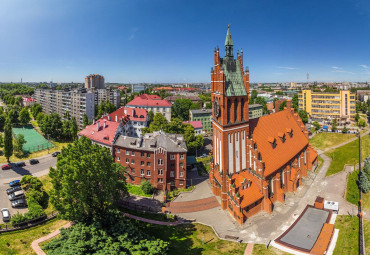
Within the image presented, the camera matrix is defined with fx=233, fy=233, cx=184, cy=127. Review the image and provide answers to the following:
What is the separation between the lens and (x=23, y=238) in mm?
35406

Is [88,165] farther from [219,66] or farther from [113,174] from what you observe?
[219,66]

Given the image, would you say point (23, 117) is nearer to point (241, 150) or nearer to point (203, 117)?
point (203, 117)

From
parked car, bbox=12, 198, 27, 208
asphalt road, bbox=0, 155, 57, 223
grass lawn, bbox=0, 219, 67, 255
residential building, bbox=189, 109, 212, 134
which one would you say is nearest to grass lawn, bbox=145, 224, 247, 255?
grass lawn, bbox=0, 219, 67, 255

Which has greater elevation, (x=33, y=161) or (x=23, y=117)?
(x=23, y=117)

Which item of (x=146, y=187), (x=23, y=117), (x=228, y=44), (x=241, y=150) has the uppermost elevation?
(x=228, y=44)

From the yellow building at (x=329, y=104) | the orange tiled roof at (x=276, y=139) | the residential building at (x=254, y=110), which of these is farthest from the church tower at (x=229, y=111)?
the yellow building at (x=329, y=104)

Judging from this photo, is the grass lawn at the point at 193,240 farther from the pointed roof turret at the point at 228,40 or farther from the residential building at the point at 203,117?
the residential building at the point at 203,117

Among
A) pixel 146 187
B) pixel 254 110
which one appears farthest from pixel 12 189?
pixel 254 110

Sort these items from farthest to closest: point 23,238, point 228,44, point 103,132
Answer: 1. point 103,132
2. point 228,44
3. point 23,238

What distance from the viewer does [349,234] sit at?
119ft

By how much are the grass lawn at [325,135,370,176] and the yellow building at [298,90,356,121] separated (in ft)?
124

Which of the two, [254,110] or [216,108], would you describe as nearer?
[216,108]

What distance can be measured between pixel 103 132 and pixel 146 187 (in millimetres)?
21926

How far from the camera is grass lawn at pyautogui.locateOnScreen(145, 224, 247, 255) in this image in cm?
3347
